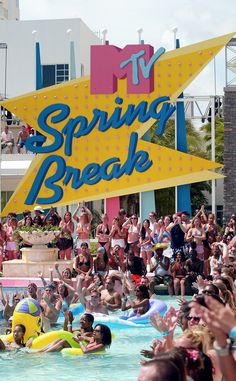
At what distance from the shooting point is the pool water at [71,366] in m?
10.4

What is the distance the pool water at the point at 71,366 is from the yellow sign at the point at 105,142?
40.6ft

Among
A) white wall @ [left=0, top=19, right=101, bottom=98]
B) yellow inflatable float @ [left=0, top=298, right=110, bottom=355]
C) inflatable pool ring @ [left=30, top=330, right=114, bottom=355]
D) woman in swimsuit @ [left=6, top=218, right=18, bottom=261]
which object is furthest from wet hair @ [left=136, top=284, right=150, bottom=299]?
white wall @ [left=0, top=19, right=101, bottom=98]

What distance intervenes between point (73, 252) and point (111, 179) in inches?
156

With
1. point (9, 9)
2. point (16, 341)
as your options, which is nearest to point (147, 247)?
point (16, 341)

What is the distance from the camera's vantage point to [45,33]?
50.1 metres

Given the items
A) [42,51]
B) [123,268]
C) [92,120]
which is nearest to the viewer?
[123,268]

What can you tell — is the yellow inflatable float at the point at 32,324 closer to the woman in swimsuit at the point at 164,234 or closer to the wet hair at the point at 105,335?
the wet hair at the point at 105,335

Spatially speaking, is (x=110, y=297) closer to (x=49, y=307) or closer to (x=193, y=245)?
(x=49, y=307)

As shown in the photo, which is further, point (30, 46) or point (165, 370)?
point (30, 46)

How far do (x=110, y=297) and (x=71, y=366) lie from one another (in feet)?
15.2

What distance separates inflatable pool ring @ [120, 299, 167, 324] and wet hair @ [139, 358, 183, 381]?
33.6 feet

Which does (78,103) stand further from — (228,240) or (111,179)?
(228,240)

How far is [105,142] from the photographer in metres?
24.7

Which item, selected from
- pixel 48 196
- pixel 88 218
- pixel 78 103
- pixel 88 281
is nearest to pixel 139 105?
pixel 78 103
